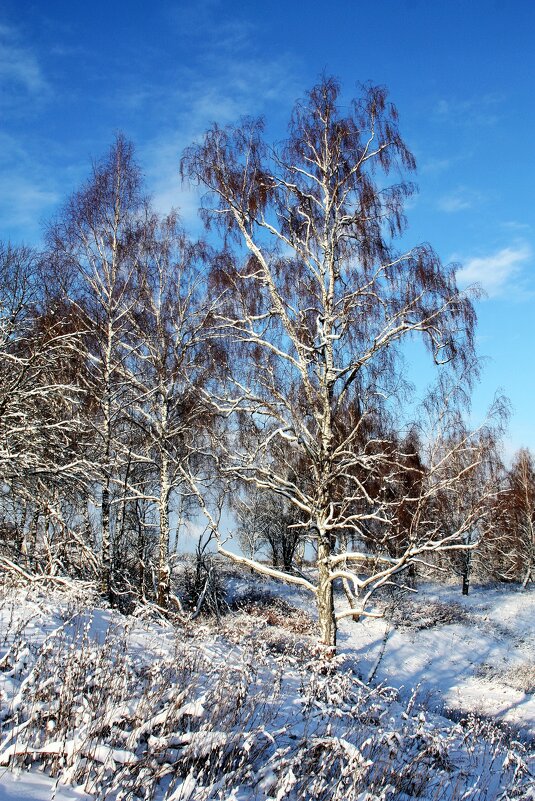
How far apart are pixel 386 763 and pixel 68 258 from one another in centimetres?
1189

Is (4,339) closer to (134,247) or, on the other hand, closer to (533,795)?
(134,247)

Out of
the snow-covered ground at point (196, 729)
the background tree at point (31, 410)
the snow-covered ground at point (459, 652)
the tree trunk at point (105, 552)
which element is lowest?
the snow-covered ground at point (459, 652)

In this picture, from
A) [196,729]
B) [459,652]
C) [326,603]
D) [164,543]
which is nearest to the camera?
[196,729]

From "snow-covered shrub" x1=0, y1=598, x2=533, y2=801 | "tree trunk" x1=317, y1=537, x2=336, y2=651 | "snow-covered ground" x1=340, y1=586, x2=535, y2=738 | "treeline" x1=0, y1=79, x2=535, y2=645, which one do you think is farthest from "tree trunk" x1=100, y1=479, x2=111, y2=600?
"snow-covered shrub" x1=0, y1=598, x2=533, y2=801

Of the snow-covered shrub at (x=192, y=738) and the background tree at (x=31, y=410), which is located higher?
the background tree at (x=31, y=410)

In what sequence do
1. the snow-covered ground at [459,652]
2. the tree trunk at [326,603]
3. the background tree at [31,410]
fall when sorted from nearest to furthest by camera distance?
the tree trunk at [326,603]
the background tree at [31,410]
the snow-covered ground at [459,652]

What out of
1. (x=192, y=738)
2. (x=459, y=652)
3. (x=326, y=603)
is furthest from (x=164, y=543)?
(x=459, y=652)

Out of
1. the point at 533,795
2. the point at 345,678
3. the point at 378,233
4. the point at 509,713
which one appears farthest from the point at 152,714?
the point at 509,713

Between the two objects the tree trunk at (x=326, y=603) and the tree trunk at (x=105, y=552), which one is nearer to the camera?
the tree trunk at (x=326, y=603)

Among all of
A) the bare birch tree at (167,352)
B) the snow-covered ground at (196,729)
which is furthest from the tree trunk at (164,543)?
the snow-covered ground at (196,729)

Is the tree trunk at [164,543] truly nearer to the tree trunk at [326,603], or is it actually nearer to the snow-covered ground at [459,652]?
the snow-covered ground at [459,652]

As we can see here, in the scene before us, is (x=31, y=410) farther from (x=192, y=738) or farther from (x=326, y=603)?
(x=192, y=738)

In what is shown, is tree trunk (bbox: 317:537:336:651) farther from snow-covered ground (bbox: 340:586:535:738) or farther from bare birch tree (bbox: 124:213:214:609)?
bare birch tree (bbox: 124:213:214:609)

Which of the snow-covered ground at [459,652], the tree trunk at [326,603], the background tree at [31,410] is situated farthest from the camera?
the snow-covered ground at [459,652]
